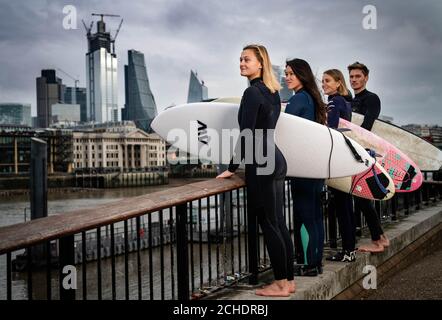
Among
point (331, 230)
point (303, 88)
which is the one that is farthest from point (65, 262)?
point (331, 230)

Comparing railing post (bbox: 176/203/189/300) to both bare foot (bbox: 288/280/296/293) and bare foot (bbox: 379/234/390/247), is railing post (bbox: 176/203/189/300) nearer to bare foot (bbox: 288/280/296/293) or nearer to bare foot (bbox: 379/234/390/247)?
bare foot (bbox: 288/280/296/293)

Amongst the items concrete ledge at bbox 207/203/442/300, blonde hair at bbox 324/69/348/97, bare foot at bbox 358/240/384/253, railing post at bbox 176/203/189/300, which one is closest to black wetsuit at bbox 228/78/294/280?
concrete ledge at bbox 207/203/442/300

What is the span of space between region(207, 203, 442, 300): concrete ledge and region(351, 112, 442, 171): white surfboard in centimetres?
80

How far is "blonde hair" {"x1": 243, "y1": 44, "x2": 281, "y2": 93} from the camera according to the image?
9.31ft

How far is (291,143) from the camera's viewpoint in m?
3.27

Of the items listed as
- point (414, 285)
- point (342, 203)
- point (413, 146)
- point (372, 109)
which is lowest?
point (414, 285)

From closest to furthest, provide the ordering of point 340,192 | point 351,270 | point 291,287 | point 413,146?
point 291,287 < point 351,270 < point 340,192 < point 413,146

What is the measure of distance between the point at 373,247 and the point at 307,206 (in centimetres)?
119

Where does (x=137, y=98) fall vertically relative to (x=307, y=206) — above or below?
above

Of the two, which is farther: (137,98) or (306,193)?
(137,98)

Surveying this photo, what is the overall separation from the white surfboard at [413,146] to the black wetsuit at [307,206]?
2571mm

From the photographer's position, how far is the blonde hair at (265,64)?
284 cm

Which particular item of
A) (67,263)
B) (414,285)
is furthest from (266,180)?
(414,285)

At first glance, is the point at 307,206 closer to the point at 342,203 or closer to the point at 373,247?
the point at 342,203
